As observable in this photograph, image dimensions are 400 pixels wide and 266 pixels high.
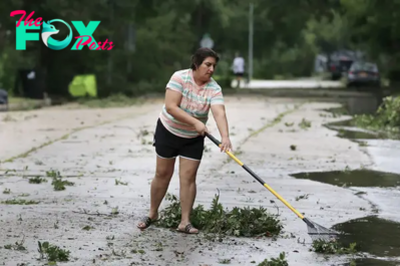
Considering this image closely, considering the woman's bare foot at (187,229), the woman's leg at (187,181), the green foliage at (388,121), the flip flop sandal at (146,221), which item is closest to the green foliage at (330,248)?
the woman's bare foot at (187,229)

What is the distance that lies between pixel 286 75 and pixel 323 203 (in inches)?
2572

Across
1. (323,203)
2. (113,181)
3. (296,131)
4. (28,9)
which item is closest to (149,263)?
(323,203)

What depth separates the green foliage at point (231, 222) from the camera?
7723mm

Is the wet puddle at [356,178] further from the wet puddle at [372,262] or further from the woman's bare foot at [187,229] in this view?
the wet puddle at [372,262]

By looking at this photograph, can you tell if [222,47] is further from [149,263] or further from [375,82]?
[149,263]

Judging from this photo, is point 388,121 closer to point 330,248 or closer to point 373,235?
point 373,235

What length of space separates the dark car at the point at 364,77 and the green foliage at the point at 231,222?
124ft

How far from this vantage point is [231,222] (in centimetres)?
775

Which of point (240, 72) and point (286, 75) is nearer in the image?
point (240, 72)

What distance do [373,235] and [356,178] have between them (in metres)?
3.83

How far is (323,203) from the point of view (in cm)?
963

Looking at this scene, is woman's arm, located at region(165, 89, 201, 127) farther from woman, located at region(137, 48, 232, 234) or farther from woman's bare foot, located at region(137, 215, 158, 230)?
woman's bare foot, located at region(137, 215, 158, 230)

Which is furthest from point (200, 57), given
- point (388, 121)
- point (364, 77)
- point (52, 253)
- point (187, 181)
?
point (364, 77)

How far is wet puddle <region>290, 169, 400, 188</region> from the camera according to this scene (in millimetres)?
11195
